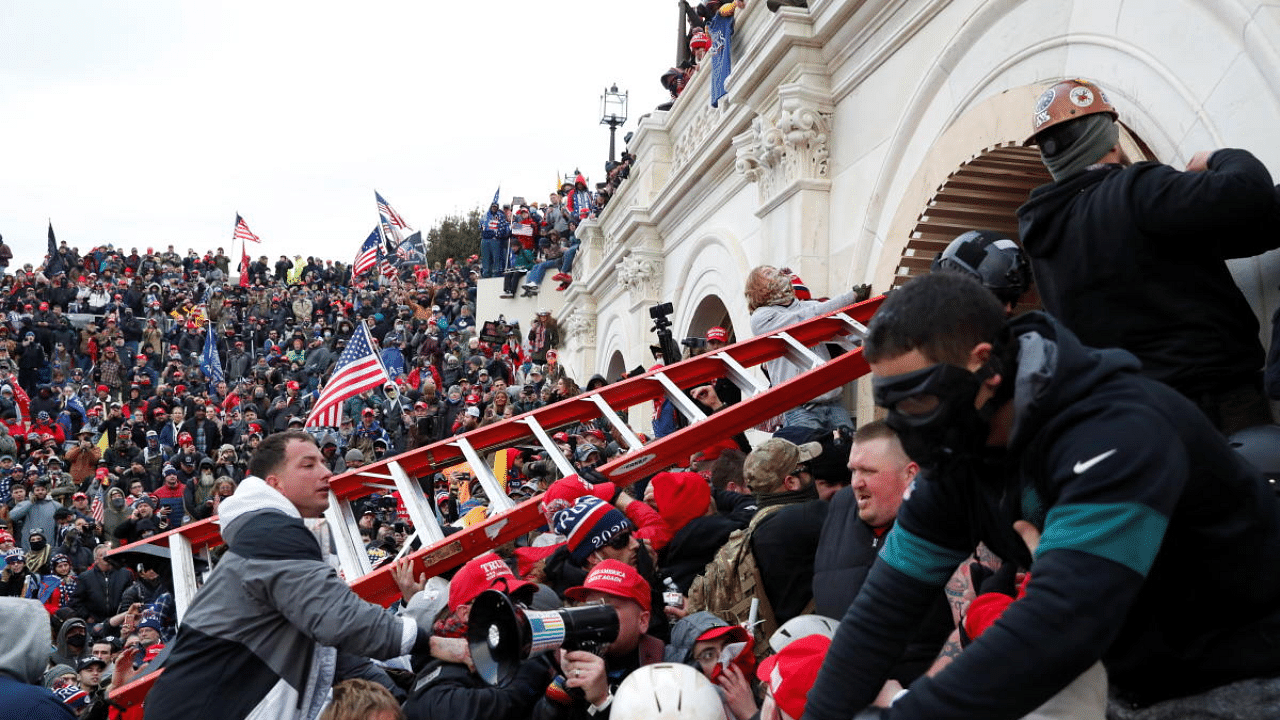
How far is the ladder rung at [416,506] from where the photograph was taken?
5871 millimetres

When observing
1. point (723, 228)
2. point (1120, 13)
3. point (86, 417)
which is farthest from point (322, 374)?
point (1120, 13)

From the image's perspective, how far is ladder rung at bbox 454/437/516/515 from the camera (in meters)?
6.14

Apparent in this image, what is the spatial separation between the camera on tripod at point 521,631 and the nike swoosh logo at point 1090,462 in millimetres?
2115

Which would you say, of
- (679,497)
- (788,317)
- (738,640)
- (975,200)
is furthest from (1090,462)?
(975,200)

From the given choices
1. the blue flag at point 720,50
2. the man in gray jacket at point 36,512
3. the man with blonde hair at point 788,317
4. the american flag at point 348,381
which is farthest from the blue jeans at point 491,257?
the man with blonde hair at point 788,317

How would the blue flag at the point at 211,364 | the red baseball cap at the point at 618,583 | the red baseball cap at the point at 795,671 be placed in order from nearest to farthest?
the red baseball cap at the point at 795,671, the red baseball cap at the point at 618,583, the blue flag at the point at 211,364

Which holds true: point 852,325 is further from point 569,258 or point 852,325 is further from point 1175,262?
point 569,258

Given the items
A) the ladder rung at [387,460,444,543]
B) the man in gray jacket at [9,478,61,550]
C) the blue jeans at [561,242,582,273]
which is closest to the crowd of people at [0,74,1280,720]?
the ladder rung at [387,460,444,543]

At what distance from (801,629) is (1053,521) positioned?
1701 mm

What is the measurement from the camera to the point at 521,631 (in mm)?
3521

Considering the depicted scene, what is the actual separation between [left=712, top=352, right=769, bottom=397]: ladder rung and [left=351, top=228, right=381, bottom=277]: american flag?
2622cm

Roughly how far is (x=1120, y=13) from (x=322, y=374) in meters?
21.3

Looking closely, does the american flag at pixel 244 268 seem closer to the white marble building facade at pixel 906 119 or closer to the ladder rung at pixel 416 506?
the white marble building facade at pixel 906 119

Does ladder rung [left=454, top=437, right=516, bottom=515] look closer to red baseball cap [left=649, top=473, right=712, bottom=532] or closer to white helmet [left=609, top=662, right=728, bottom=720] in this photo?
red baseball cap [left=649, top=473, right=712, bottom=532]
